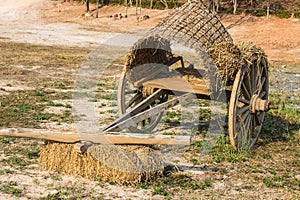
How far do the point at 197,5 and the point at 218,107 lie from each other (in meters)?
4.11

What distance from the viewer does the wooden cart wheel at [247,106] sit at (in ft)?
25.8

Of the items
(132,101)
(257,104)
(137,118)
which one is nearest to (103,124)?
(132,101)

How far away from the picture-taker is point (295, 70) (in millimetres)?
21641

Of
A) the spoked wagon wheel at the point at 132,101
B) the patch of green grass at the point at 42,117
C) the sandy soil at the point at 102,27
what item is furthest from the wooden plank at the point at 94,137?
the sandy soil at the point at 102,27

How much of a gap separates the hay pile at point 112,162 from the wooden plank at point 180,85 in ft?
5.62

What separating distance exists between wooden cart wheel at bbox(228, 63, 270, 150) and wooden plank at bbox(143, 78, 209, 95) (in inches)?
23.0

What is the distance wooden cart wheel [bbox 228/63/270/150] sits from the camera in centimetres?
787

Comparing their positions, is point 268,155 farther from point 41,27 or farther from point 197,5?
point 41,27

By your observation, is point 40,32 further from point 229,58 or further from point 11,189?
point 11,189

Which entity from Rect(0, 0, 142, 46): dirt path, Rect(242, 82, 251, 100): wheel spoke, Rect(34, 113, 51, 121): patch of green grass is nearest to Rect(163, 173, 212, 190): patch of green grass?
Rect(242, 82, 251, 100): wheel spoke

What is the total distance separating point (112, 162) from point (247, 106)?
113 inches

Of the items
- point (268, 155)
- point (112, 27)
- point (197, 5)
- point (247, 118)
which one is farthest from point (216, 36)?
point (112, 27)

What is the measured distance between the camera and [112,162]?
675 cm

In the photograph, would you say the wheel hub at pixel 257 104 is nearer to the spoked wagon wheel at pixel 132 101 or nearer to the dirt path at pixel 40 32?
the spoked wagon wheel at pixel 132 101
